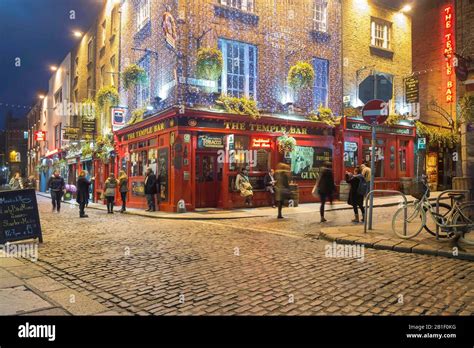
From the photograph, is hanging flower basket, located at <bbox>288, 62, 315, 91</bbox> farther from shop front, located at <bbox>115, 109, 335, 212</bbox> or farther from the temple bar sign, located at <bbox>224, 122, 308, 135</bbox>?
the temple bar sign, located at <bbox>224, 122, 308, 135</bbox>

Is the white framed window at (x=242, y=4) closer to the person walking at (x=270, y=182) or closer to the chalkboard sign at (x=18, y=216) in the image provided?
the person walking at (x=270, y=182)

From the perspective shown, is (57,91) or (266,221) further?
(57,91)

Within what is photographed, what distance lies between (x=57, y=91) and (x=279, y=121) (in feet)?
90.5

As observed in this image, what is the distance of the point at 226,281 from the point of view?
16.6 feet

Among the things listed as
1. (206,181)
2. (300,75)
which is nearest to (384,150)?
(300,75)

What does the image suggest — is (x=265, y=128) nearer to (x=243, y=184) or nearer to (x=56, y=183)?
(x=243, y=184)

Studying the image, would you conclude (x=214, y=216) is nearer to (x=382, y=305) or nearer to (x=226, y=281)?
(x=226, y=281)

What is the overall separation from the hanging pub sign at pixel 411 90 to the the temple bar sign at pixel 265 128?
732 centimetres

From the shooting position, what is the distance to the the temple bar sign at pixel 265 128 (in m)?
15.9

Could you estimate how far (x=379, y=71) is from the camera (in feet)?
67.0

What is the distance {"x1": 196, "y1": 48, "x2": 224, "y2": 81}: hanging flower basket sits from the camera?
14445 mm

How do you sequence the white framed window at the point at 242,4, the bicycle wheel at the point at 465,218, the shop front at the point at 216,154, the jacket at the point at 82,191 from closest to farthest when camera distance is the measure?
the bicycle wheel at the point at 465,218 < the jacket at the point at 82,191 < the shop front at the point at 216,154 < the white framed window at the point at 242,4
